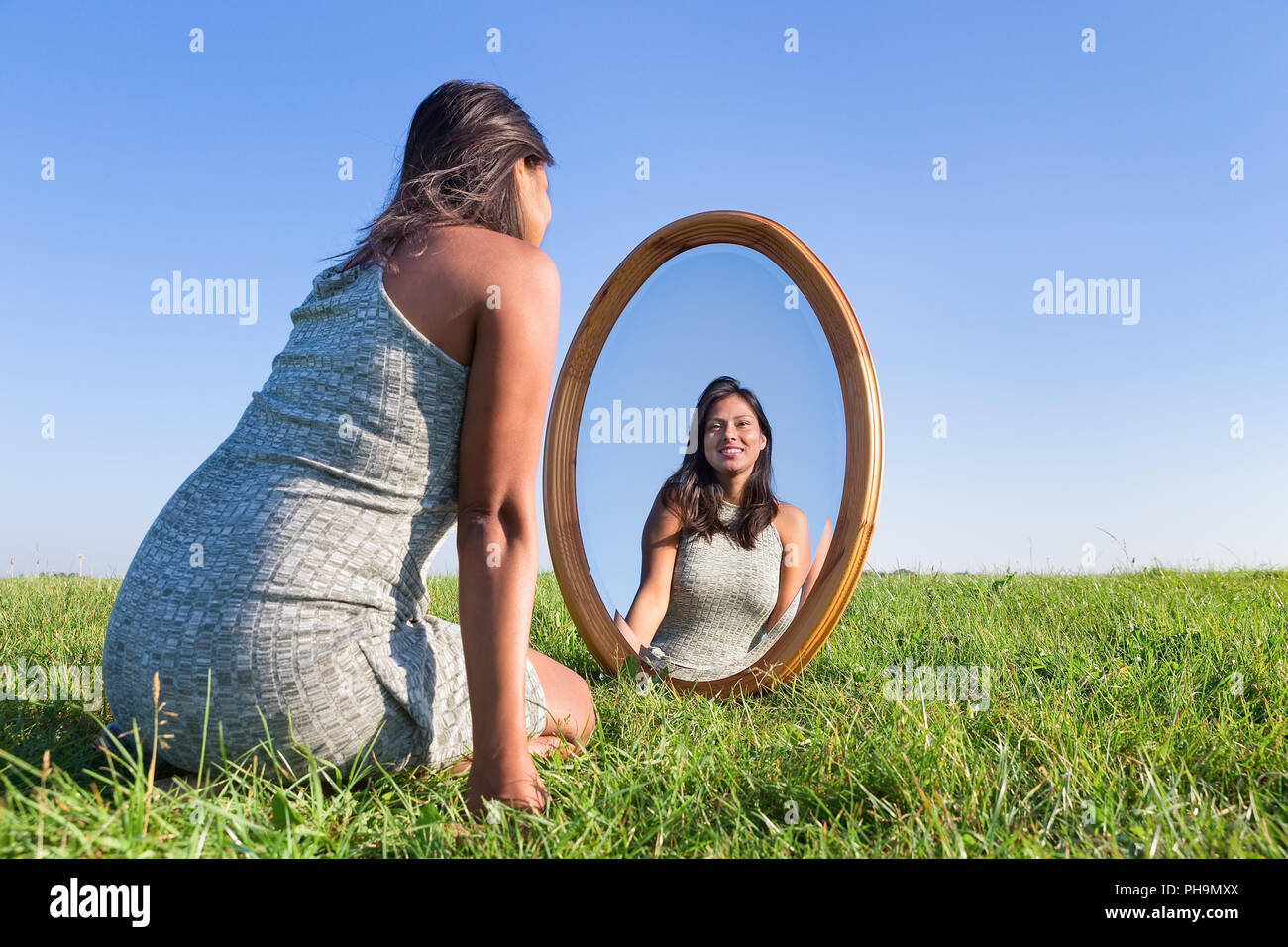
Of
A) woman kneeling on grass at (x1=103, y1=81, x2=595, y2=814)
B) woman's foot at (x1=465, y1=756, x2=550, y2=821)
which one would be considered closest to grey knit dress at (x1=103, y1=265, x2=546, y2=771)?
woman kneeling on grass at (x1=103, y1=81, x2=595, y2=814)

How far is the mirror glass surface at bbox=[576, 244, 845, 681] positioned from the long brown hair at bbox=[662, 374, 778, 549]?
0.01 meters

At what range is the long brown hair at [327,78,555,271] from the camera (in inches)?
75.8

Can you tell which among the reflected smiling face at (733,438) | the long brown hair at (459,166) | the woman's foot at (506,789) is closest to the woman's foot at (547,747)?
the woman's foot at (506,789)

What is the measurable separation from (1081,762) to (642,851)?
100cm

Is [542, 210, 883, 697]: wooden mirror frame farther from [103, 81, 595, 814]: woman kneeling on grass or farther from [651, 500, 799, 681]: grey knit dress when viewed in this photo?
[103, 81, 595, 814]: woman kneeling on grass

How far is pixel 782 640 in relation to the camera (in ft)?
9.27

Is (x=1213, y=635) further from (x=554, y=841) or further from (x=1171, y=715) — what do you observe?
(x=554, y=841)

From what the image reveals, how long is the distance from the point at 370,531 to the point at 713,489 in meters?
1.69

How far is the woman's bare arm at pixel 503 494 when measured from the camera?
1.72m

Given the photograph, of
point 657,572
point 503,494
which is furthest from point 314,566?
point 657,572

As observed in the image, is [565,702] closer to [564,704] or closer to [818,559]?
[564,704]

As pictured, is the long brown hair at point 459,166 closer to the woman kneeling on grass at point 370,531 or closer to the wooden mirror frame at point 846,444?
the woman kneeling on grass at point 370,531

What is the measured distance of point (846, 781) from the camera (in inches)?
68.5

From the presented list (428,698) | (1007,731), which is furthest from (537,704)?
(1007,731)
